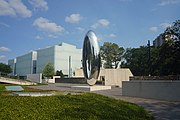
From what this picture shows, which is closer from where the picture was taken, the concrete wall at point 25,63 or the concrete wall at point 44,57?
the concrete wall at point 44,57

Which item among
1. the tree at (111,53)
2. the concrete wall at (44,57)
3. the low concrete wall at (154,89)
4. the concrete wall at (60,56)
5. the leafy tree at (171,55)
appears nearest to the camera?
the low concrete wall at (154,89)

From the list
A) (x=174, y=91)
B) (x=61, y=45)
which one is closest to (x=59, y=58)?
(x=61, y=45)

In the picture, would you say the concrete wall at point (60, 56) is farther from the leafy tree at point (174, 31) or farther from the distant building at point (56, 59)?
the leafy tree at point (174, 31)

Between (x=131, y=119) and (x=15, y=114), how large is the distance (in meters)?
3.98

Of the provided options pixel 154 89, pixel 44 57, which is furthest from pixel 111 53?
pixel 154 89

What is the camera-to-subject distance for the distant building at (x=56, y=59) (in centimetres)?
8971

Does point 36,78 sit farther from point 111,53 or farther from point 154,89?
point 154,89

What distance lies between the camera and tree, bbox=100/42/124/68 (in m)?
65.6

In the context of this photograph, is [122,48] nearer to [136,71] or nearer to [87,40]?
[136,71]

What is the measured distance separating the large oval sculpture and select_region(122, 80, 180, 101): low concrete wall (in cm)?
785

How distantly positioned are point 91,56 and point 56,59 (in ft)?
208

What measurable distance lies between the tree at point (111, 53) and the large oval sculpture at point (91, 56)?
37996mm

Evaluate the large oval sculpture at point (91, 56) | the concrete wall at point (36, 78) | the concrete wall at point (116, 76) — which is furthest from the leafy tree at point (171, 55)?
the concrete wall at point (36, 78)

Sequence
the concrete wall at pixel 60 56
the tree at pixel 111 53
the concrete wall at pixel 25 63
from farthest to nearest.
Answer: the concrete wall at pixel 25 63 → the concrete wall at pixel 60 56 → the tree at pixel 111 53
